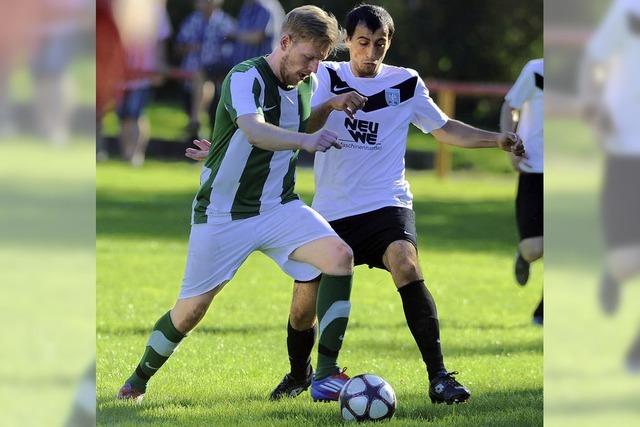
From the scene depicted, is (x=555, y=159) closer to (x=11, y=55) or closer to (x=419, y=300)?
(x=11, y=55)

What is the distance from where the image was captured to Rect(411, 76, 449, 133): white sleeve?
19.9 ft

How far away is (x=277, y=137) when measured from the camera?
487cm

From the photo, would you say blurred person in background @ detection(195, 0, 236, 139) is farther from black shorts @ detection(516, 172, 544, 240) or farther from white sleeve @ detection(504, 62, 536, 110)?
white sleeve @ detection(504, 62, 536, 110)

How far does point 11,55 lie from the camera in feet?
5.85

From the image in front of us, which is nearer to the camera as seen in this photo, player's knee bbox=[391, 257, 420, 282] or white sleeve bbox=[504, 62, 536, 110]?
player's knee bbox=[391, 257, 420, 282]

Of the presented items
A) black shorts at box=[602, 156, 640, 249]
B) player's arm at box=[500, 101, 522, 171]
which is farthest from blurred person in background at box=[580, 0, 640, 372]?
player's arm at box=[500, 101, 522, 171]

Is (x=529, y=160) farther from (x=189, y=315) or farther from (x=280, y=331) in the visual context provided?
(x=189, y=315)

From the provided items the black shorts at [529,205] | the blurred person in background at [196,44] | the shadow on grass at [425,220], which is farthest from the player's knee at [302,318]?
the blurred person in background at [196,44]

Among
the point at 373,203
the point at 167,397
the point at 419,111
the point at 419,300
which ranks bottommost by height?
the point at 167,397

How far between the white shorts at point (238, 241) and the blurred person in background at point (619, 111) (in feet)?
11.4

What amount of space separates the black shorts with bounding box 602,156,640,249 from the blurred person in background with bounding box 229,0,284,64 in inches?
639

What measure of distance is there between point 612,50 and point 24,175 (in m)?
0.89

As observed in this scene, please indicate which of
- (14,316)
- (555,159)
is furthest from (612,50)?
(14,316)

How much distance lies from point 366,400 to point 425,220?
9.82 m
